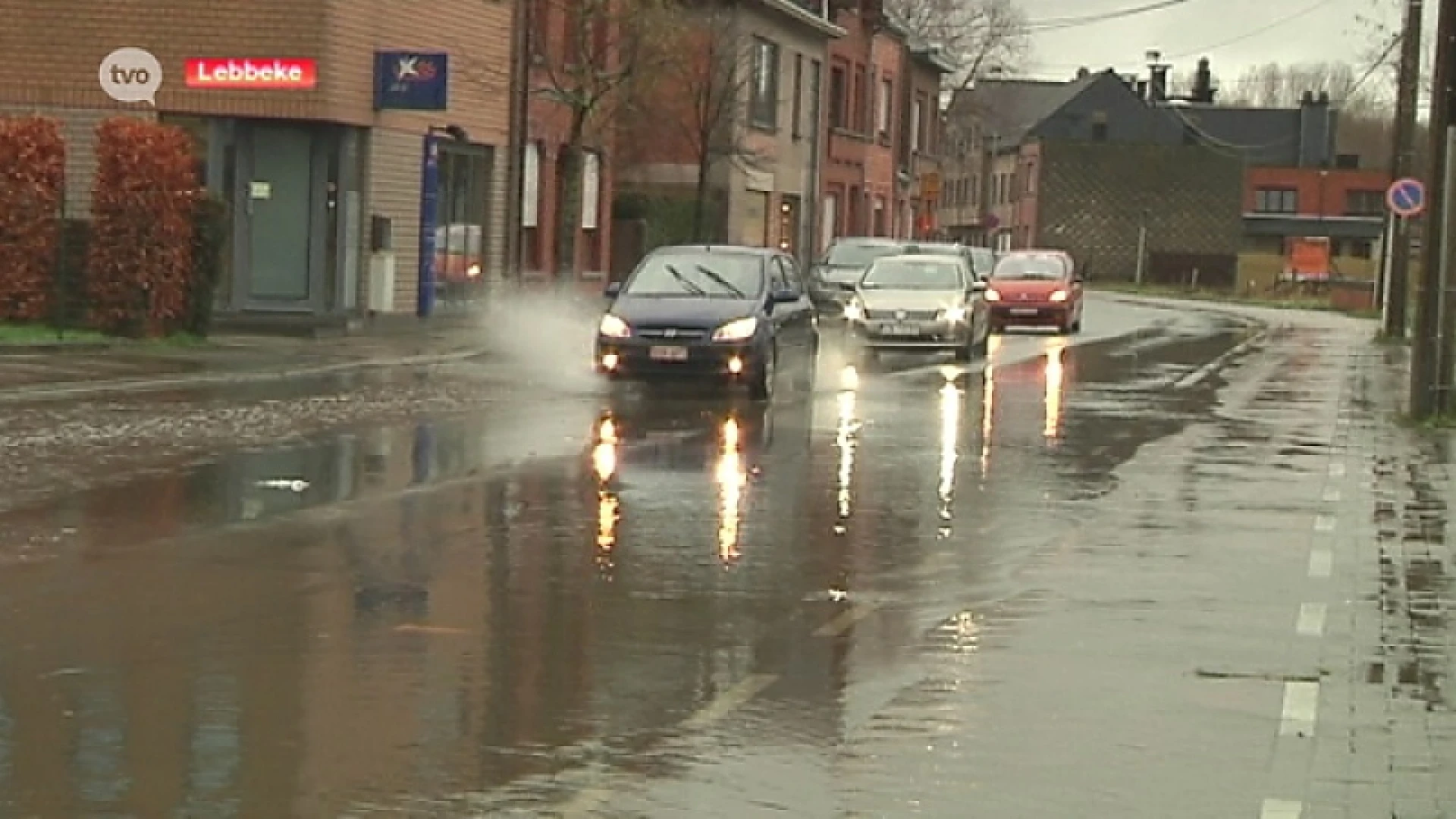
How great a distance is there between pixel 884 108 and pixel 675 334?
48007mm

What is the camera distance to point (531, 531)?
43.3 ft

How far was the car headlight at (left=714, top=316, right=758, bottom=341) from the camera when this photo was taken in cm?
2327

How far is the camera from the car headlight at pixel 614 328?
76.9 ft

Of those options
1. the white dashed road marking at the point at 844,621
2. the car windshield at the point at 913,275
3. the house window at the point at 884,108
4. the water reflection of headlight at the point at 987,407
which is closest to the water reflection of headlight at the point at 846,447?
the water reflection of headlight at the point at 987,407

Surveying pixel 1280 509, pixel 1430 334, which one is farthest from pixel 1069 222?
pixel 1280 509

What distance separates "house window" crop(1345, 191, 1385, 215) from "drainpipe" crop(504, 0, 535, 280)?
8340 cm

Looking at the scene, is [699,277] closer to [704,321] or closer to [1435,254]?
[704,321]

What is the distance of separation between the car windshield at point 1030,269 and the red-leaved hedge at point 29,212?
2098 centimetres

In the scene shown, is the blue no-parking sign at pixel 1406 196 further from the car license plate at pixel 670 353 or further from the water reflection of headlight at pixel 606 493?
the water reflection of headlight at pixel 606 493

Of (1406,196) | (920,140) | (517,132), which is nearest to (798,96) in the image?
(1406,196)

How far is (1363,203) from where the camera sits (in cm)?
Result: 11538

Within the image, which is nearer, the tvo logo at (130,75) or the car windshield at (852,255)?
the tvo logo at (130,75)

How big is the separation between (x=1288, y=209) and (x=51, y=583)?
111418 millimetres

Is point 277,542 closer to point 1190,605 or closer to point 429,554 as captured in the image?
point 429,554
